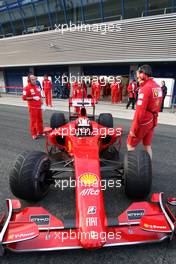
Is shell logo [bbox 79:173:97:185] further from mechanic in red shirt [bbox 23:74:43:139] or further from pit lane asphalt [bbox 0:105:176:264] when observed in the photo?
mechanic in red shirt [bbox 23:74:43:139]

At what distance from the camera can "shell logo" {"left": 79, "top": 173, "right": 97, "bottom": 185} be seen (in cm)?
246

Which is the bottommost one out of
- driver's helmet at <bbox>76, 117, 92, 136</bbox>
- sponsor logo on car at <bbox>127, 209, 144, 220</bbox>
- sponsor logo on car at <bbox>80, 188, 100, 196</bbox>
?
sponsor logo on car at <bbox>127, 209, 144, 220</bbox>

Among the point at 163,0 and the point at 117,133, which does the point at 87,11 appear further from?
the point at 117,133

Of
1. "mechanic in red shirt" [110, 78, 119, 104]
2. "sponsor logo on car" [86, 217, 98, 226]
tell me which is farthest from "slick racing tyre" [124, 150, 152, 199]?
"mechanic in red shirt" [110, 78, 119, 104]

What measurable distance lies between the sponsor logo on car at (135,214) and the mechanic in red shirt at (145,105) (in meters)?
1.56

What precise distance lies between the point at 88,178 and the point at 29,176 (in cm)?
72

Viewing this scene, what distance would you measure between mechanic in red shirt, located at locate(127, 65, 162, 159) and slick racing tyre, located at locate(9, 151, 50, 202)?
5.31ft

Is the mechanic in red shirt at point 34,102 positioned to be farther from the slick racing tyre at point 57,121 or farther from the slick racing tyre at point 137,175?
the slick racing tyre at point 137,175

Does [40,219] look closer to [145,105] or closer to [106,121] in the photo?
[145,105]

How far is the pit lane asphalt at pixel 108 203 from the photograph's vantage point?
7.01ft

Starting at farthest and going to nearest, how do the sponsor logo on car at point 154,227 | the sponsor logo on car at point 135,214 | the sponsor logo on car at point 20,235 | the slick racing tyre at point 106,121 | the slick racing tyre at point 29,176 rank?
the slick racing tyre at point 106,121 → the slick racing tyre at point 29,176 → the sponsor logo on car at point 135,214 → the sponsor logo on car at point 154,227 → the sponsor logo on car at point 20,235

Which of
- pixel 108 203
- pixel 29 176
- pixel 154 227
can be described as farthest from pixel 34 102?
pixel 154 227

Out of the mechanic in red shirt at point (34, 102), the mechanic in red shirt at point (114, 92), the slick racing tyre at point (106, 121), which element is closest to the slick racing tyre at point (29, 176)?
the slick racing tyre at point (106, 121)

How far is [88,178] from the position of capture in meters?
2.51
